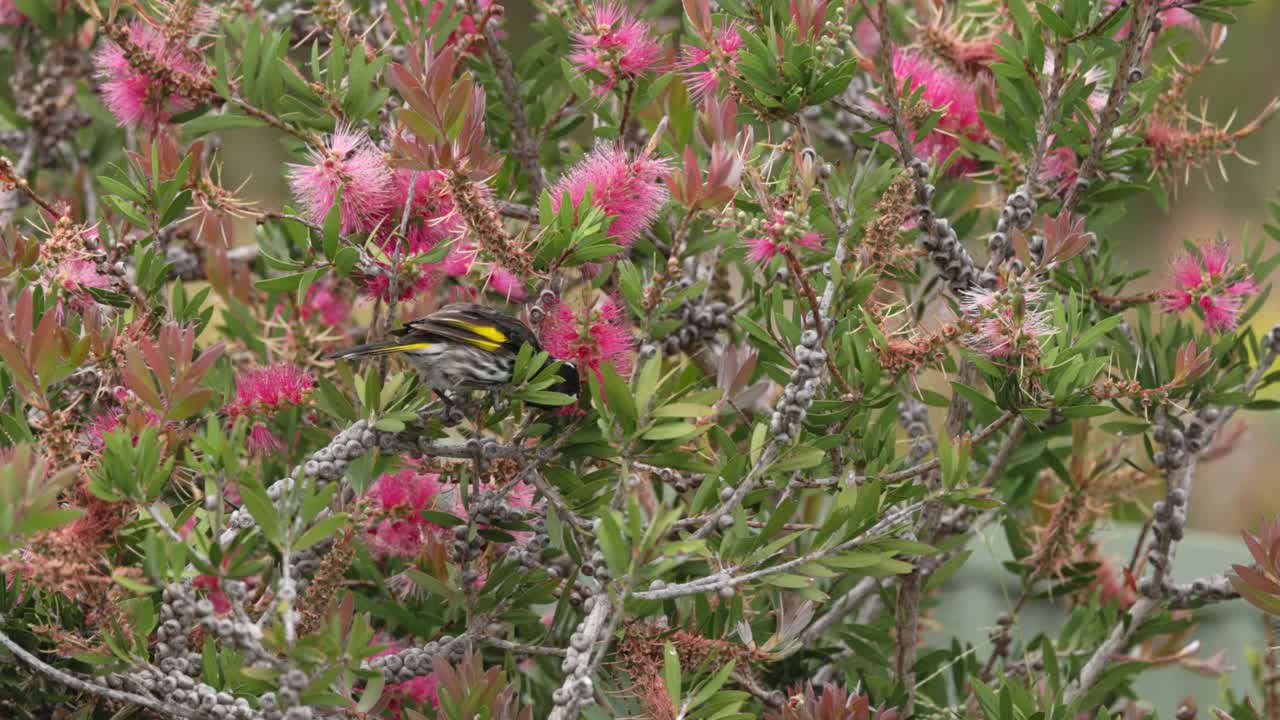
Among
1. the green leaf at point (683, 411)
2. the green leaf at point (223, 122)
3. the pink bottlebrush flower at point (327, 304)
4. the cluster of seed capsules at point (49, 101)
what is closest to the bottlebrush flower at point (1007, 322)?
the green leaf at point (683, 411)

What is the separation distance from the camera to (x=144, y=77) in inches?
66.5

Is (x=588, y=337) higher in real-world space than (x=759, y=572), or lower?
higher

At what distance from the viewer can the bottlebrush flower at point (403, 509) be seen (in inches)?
65.1

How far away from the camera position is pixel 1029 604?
2885mm

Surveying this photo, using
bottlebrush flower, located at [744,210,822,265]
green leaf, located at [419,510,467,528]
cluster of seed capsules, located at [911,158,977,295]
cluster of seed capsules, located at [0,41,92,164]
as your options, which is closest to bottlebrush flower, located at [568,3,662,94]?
bottlebrush flower, located at [744,210,822,265]

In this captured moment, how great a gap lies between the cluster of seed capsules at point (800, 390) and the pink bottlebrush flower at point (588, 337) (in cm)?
23

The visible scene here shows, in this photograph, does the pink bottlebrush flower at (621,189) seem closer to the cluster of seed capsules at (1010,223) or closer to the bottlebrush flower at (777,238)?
the bottlebrush flower at (777,238)

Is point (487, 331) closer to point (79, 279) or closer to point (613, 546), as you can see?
point (613, 546)

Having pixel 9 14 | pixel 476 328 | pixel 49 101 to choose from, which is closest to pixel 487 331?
pixel 476 328

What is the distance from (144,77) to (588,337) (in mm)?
754

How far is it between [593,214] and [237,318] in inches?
36.3

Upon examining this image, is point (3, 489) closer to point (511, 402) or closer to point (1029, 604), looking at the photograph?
point (511, 402)

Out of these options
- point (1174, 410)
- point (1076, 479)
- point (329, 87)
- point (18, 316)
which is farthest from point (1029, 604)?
point (18, 316)

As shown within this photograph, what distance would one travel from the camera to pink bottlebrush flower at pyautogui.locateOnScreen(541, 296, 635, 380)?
1.44 m
